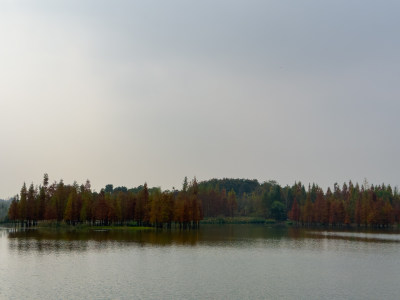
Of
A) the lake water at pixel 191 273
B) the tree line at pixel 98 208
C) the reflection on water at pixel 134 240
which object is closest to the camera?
the lake water at pixel 191 273

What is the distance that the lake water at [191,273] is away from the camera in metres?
43.4

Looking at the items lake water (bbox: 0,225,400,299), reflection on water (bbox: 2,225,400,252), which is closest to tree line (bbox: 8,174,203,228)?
reflection on water (bbox: 2,225,400,252)

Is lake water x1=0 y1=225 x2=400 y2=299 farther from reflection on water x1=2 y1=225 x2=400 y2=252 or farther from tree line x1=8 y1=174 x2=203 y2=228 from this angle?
tree line x1=8 y1=174 x2=203 y2=228

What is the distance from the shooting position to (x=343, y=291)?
45.8m

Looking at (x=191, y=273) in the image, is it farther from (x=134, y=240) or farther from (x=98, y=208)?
(x=98, y=208)

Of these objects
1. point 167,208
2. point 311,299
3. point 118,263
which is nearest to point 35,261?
point 118,263

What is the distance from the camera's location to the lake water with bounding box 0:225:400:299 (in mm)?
43406

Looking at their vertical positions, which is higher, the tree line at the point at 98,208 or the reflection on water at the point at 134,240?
the tree line at the point at 98,208

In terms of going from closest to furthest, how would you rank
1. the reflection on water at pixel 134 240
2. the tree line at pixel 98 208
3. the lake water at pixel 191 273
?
the lake water at pixel 191 273
the reflection on water at pixel 134 240
the tree line at pixel 98 208

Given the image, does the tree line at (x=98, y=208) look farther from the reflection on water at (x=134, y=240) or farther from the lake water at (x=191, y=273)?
the lake water at (x=191, y=273)

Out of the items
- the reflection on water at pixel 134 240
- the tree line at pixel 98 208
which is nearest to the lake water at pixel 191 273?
the reflection on water at pixel 134 240

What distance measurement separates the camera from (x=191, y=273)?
54469mm

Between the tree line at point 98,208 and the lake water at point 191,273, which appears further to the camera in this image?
the tree line at point 98,208

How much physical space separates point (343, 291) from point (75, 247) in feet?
173
